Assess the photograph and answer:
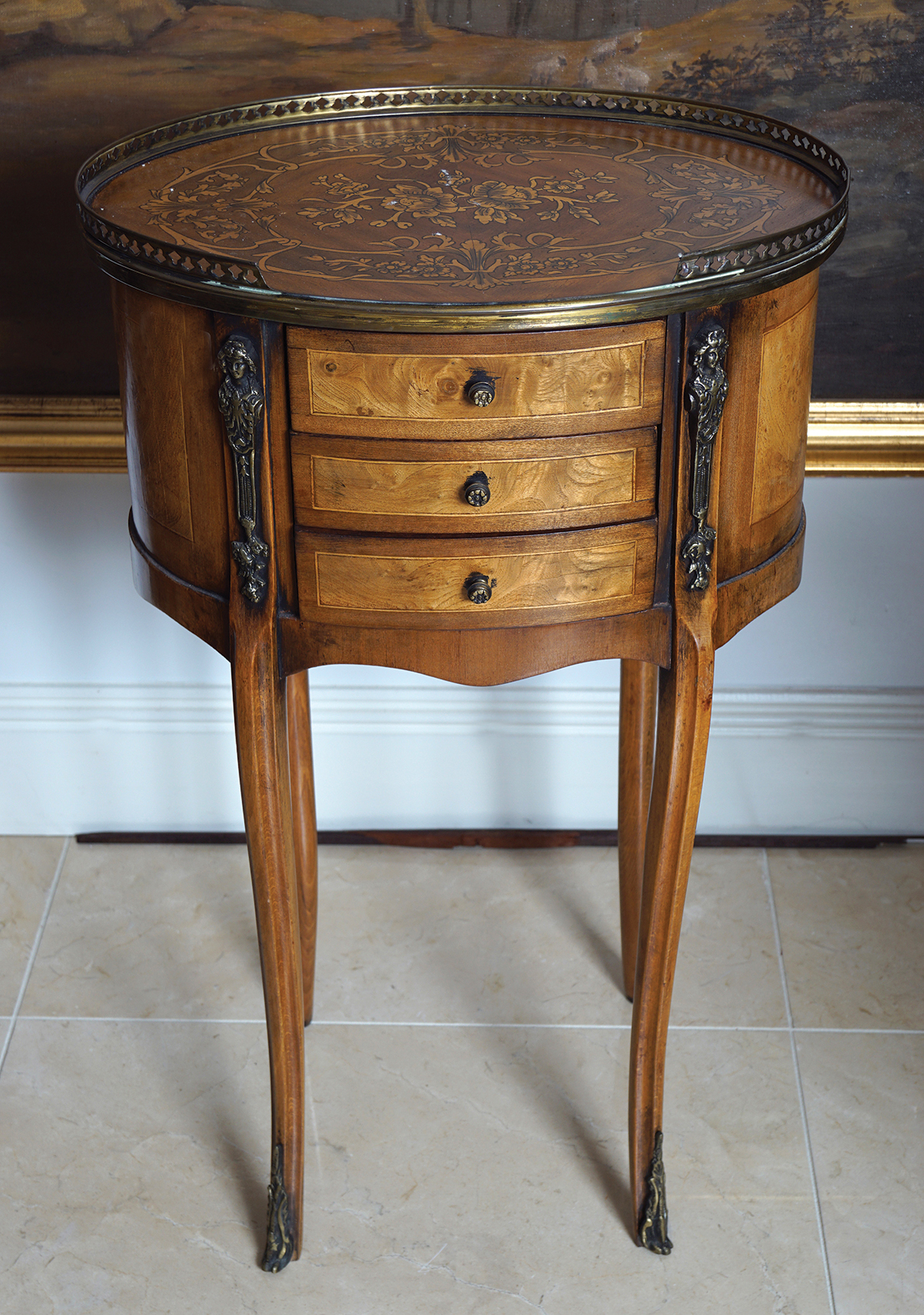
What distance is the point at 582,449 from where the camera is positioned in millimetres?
1112

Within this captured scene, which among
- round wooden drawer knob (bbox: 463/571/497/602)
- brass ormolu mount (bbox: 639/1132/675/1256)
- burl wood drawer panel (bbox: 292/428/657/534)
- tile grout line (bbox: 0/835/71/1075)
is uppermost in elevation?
burl wood drawer panel (bbox: 292/428/657/534)

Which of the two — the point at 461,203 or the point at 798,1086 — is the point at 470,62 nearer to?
the point at 461,203

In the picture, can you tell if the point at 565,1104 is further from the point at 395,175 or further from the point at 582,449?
the point at 395,175

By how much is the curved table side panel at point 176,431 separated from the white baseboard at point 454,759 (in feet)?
2.56

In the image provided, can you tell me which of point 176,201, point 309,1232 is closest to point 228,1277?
point 309,1232

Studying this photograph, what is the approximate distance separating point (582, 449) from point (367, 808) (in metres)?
1.08

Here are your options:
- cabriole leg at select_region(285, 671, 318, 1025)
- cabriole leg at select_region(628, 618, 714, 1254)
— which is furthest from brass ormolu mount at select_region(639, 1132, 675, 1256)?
cabriole leg at select_region(285, 671, 318, 1025)

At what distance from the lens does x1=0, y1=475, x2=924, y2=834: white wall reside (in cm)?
193

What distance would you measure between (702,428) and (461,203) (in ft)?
1.07

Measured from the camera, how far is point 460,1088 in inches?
66.0

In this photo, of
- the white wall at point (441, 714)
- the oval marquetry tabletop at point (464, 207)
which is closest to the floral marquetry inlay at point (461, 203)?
the oval marquetry tabletop at point (464, 207)

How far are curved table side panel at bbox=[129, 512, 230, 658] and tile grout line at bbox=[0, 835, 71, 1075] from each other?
0.72 metres

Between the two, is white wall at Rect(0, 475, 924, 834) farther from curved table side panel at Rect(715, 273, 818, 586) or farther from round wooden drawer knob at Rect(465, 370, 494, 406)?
round wooden drawer knob at Rect(465, 370, 494, 406)

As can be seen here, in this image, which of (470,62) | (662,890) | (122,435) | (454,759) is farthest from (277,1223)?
(470,62)
